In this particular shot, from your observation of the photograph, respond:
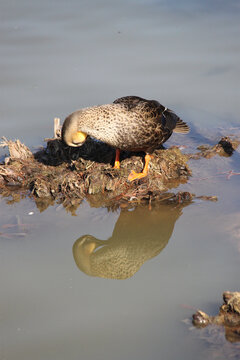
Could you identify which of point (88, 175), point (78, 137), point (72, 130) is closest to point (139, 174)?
point (88, 175)

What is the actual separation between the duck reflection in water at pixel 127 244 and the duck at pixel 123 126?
2.34ft

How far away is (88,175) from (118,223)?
89 cm

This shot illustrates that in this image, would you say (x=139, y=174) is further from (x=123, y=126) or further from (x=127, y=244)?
(x=127, y=244)

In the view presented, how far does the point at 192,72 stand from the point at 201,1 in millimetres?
2873

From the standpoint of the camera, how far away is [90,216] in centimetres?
449

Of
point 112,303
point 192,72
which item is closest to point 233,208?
point 112,303

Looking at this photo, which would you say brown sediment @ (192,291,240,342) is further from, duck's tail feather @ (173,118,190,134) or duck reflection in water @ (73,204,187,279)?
duck's tail feather @ (173,118,190,134)

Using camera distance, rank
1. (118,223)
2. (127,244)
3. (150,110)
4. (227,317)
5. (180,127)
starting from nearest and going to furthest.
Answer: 1. (227,317)
2. (127,244)
3. (118,223)
4. (150,110)
5. (180,127)

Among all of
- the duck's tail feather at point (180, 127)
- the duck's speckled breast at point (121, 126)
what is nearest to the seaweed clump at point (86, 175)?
the duck's tail feather at point (180, 127)

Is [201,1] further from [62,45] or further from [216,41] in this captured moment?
[62,45]

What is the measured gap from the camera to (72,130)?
15.0 feet

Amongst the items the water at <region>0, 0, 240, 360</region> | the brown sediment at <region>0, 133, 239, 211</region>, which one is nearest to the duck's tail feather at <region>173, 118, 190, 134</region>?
the brown sediment at <region>0, 133, 239, 211</region>

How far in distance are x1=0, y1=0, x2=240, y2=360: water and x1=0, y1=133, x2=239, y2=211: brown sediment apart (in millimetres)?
182

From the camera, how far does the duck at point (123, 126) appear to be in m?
4.61
